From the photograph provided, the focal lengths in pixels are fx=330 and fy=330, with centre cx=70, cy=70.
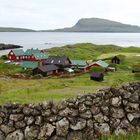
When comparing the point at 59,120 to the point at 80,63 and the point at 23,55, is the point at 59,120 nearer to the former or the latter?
the point at 80,63

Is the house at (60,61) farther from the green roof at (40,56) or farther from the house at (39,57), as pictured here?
the green roof at (40,56)

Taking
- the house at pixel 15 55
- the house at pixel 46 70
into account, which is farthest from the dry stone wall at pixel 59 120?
the house at pixel 15 55

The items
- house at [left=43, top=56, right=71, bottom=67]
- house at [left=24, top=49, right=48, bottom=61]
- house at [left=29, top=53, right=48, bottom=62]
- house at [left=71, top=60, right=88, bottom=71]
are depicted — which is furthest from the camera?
house at [left=24, top=49, right=48, bottom=61]

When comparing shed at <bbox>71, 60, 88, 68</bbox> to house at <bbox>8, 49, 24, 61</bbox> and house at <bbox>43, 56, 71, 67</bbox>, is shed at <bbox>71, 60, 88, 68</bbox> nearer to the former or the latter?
house at <bbox>43, 56, 71, 67</bbox>

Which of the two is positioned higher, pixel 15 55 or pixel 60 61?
pixel 60 61

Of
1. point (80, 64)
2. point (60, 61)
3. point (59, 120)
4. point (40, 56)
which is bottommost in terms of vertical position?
point (80, 64)

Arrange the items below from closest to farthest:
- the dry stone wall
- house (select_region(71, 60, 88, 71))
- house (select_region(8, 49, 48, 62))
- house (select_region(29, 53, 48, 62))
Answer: the dry stone wall, house (select_region(71, 60, 88, 71)), house (select_region(29, 53, 48, 62)), house (select_region(8, 49, 48, 62))

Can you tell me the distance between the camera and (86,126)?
11672mm

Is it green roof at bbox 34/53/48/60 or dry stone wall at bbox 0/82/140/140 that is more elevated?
dry stone wall at bbox 0/82/140/140

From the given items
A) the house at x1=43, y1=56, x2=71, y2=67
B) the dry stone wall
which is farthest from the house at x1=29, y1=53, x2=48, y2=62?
the dry stone wall

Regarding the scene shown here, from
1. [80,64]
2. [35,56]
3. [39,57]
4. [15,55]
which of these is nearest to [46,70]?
[80,64]

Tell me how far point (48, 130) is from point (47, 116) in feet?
1.61

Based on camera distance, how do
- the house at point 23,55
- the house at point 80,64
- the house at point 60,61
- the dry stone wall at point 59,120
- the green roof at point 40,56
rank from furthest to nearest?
the house at point 23,55 < the green roof at point 40,56 < the house at point 60,61 < the house at point 80,64 < the dry stone wall at point 59,120

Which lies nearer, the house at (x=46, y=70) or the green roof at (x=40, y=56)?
the house at (x=46, y=70)
